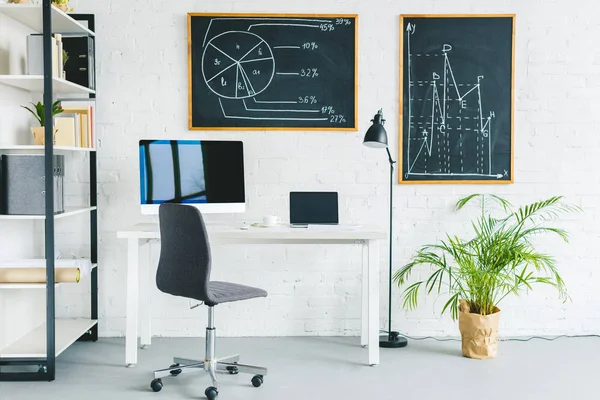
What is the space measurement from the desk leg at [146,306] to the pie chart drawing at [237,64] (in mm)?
1042

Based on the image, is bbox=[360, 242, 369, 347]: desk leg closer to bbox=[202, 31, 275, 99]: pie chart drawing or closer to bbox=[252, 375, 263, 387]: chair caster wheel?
bbox=[252, 375, 263, 387]: chair caster wheel

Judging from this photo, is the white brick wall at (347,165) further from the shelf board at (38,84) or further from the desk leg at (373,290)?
the desk leg at (373,290)

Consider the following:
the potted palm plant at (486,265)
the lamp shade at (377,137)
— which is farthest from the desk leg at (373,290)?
the lamp shade at (377,137)

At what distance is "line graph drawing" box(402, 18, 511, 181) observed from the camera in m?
4.18

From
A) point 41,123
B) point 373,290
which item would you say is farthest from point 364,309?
point 41,123

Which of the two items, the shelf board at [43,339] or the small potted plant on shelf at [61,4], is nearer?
the shelf board at [43,339]

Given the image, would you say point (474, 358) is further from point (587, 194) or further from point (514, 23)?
point (514, 23)

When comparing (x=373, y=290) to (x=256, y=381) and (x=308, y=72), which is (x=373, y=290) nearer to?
(x=256, y=381)

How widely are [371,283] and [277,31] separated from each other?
1647 millimetres

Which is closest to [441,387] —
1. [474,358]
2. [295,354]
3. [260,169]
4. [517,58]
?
[474,358]

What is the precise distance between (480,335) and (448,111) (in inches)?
53.3

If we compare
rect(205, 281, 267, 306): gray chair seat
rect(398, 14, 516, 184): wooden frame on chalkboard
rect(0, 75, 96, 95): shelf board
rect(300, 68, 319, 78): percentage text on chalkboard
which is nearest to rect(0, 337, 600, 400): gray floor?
rect(205, 281, 267, 306): gray chair seat

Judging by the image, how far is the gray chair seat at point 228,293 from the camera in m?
3.07

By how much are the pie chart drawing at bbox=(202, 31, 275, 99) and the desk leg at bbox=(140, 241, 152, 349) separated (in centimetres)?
104
